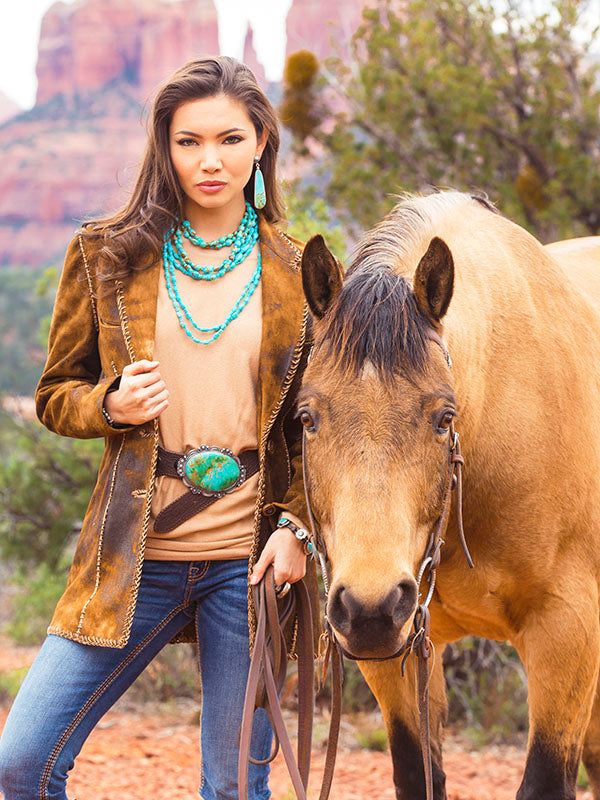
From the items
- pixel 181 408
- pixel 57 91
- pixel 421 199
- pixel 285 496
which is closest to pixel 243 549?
pixel 285 496

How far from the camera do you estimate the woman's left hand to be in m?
2.28

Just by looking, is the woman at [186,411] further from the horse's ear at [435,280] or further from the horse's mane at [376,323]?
the horse's ear at [435,280]

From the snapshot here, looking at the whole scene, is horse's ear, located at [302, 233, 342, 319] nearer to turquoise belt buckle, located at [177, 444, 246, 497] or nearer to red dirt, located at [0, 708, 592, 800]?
turquoise belt buckle, located at [177, 444, 246, 497]

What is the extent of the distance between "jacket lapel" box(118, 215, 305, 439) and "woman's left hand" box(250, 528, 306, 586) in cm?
25

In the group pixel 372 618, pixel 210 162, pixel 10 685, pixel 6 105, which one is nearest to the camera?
pixel 372 618

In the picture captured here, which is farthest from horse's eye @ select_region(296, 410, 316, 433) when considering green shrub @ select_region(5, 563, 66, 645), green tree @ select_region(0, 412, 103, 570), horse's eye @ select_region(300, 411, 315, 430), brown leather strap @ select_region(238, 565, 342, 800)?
green tree @ select_region(0, 412, 103, 570)

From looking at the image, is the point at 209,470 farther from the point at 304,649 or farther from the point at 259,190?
the point at 259,190

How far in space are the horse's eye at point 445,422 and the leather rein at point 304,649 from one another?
1.0 inches

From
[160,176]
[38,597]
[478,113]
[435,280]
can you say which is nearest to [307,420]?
[435,280]

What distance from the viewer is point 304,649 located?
2455 millimetres

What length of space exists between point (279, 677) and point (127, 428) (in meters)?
0.68

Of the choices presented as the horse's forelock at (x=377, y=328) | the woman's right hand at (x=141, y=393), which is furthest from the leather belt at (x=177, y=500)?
the horse's forelock at (x=377, y=328)

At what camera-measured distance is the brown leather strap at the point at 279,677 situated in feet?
7.19

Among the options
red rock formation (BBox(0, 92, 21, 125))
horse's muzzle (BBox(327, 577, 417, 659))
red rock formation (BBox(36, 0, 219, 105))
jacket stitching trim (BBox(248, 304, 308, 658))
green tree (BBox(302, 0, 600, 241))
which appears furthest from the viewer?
red rock formation (BBox(0, 92, 21, 125))
